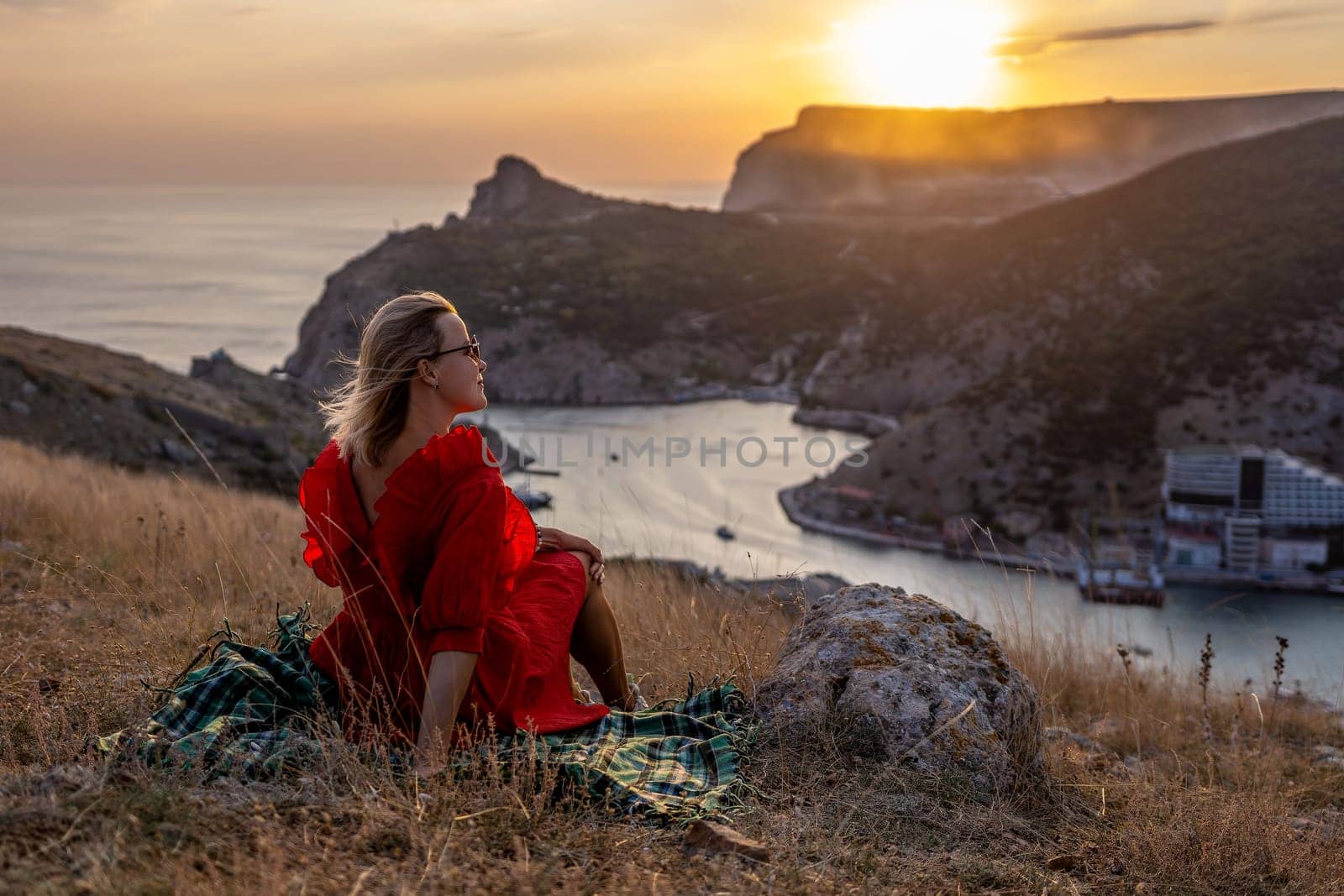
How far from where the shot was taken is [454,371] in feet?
8.85

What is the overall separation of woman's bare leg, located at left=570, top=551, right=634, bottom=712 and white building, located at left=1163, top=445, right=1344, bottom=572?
3896cm

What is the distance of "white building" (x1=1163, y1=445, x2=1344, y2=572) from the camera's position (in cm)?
3778

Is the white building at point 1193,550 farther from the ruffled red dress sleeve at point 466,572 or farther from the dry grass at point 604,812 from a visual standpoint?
the ruffled red dress sleeve at point 466,572

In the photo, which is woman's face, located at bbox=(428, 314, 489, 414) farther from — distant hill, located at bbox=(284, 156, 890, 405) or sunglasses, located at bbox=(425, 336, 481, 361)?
distant hill, located at bbox=(284, 156, 890, 405)

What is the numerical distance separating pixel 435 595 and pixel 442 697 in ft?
0.77

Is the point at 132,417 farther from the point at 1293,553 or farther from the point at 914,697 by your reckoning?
the point at 1293,553

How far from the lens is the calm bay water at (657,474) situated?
791 cm

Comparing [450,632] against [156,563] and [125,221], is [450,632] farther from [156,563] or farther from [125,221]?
[125,221]

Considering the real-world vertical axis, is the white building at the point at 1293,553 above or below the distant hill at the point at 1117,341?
A: below

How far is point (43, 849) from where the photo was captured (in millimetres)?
1838

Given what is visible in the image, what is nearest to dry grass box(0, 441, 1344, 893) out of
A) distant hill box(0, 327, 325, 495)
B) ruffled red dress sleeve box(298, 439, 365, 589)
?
ruffled red dress sleeve box(298, 439, 365, 589)

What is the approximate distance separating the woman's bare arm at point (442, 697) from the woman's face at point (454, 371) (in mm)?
607

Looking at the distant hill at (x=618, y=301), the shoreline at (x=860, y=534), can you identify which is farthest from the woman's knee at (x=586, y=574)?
the distant hill at (x=618, y=301)

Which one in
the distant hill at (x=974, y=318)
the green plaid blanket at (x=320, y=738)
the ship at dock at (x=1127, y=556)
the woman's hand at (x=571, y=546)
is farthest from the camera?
the distant hill at (x=974, y=318)
